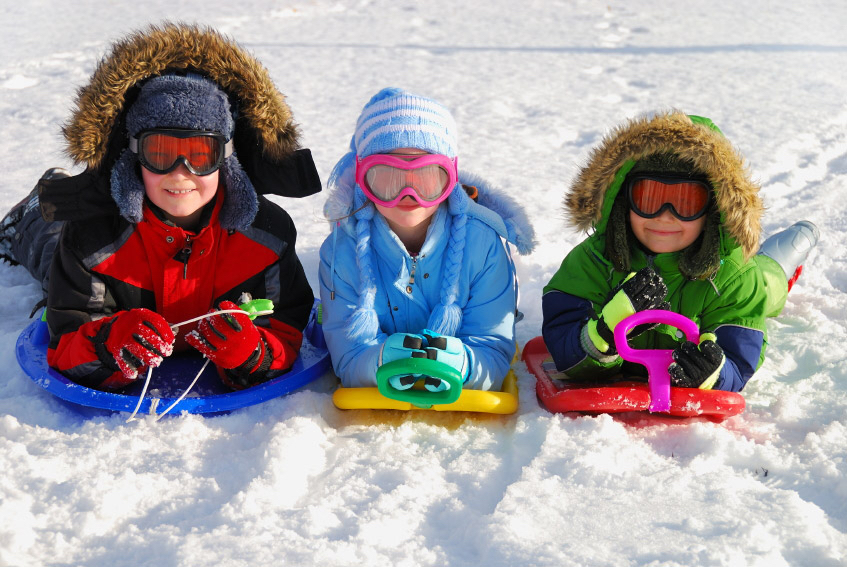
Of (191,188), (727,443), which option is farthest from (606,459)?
(191,188)

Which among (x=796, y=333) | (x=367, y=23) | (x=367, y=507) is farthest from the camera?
(x=367, y=23)

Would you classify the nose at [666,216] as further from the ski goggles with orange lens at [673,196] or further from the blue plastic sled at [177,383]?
the blue plastic sled at [177,383]

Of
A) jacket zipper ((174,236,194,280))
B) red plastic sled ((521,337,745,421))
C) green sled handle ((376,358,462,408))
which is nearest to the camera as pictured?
green sled handle ((376,358,462,408))

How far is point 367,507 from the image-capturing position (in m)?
2.34

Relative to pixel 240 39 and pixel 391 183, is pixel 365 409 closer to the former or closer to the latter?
pixel 391 183

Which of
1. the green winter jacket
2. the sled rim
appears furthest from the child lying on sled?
the green winter jacket

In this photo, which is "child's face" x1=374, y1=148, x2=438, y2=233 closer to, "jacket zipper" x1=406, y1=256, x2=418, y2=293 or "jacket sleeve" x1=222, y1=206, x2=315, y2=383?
"jacket zipper" x1=406, y1=256, x2=418, y2=293

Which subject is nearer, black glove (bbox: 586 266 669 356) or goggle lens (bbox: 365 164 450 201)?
black glove (bbox: 586 266 669 356)

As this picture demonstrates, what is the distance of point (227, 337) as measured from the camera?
2.67 metres

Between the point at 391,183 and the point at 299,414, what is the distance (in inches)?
33.3

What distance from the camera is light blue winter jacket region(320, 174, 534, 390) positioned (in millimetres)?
2889

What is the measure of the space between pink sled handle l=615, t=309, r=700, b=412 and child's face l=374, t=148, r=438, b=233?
0.75 metres

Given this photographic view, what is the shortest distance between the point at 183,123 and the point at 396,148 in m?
0.70

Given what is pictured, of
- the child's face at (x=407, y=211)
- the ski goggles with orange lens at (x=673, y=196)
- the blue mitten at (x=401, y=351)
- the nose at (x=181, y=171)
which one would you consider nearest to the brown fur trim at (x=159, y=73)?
the nose at (x=181, y=171)
